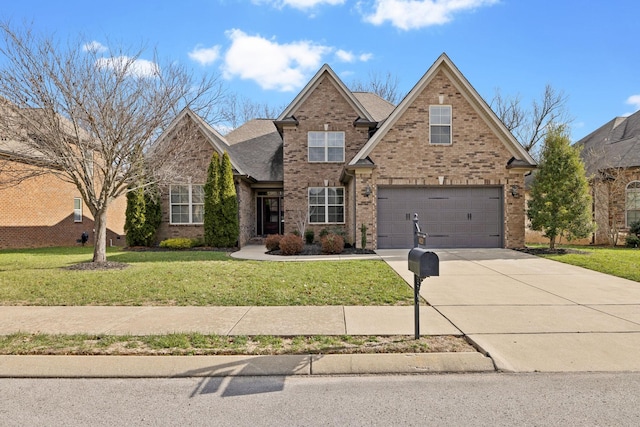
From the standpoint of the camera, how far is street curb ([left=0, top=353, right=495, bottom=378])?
13.1ft

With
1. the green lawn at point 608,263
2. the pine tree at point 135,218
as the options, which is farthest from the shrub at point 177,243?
the green lawn at point 608,263

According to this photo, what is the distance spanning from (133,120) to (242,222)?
24.1 ft

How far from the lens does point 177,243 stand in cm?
1612

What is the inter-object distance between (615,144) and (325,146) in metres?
17.3

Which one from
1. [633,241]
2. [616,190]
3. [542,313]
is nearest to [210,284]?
[542,313]

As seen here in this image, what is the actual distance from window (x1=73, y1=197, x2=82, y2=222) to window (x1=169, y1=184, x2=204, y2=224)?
26.7 ft

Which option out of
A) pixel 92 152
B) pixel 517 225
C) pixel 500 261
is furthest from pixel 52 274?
pixel 517 225

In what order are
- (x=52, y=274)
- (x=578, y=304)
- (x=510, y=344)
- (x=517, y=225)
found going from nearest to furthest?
(x=510, y=344), (x=578, y=304), (x=52, y=274), (x=517, y=225)

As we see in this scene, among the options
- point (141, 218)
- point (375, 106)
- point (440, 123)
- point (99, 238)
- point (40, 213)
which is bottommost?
point (99, 238)

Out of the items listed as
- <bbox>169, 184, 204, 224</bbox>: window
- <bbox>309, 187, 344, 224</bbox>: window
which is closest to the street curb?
<bbox>169, 184, 204, 224</bbox>: window

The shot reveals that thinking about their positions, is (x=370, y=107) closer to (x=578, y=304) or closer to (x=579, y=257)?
(x=579, y=257)

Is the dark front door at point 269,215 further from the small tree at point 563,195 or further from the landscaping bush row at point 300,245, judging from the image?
the small tree at point 563,195

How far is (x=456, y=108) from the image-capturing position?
14.6 meters

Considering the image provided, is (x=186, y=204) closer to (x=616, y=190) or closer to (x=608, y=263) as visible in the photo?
(x=608, y=263)
